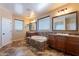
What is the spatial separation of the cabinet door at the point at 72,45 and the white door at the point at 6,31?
2.20 metres

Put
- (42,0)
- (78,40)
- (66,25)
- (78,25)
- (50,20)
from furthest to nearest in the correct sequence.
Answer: (50,20), (66,25), (78,25), (78,40), (42,0)

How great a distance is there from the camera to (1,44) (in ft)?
12.8

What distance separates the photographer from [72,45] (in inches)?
120

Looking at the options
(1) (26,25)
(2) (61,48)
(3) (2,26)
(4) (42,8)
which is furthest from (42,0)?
(3) (2,26)

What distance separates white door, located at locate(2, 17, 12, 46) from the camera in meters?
4.00

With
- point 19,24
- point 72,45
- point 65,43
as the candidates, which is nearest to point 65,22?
point 65,43

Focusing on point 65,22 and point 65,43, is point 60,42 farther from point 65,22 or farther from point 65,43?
point 65,22

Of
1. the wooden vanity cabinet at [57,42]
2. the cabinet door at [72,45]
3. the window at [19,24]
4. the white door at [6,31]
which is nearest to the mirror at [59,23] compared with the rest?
the wooden vanity cabinet at [57,42]

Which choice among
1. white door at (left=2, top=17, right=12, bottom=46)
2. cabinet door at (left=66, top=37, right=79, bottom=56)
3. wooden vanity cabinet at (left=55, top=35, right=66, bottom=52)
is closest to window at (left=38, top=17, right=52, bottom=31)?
wooden vanity cabinet at (left=55, top=35, right=66, bottom=52)

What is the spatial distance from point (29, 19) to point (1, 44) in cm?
152

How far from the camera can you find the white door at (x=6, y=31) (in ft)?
13.1

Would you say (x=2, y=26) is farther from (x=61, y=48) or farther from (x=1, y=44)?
(x=61, y=48)

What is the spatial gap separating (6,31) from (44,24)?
1671mm

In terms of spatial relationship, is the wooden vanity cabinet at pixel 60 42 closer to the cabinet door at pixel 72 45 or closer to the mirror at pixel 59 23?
the cabinet door at pixel 72 45
